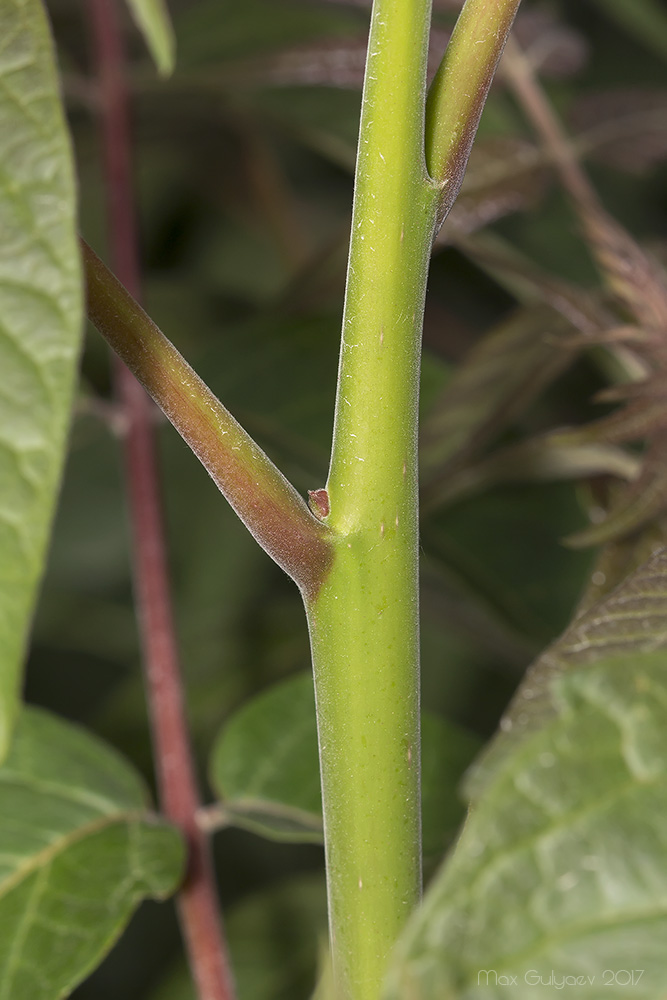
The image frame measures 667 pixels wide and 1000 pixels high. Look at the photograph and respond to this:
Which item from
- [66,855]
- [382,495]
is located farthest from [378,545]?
[66,855]

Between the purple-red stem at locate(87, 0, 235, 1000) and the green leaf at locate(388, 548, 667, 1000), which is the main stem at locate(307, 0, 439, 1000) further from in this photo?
the purple-red stem at locate(87, 0, 235, 1000)

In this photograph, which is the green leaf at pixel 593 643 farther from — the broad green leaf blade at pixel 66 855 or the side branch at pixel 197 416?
the broad green leaf blade at pixel 66 855

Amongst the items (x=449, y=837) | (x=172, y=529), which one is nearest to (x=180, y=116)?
(x=172, y=529)

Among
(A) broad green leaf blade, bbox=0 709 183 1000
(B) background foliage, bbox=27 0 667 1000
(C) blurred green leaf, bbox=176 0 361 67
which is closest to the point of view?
(A) broad green leaf blade, bbox=0 709 183 1000

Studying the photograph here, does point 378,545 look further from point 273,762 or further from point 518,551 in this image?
point 518,551

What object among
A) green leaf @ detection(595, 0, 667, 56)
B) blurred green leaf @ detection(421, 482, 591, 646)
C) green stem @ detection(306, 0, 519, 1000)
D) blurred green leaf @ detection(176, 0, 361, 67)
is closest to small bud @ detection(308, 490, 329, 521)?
green stem @ detection(306, 0, 519, 1000)
